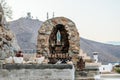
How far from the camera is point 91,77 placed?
21.3 meters

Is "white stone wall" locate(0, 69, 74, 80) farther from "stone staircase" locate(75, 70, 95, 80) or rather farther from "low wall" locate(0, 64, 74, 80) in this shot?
"stone staircase" locate(75, 70, 95, 80)

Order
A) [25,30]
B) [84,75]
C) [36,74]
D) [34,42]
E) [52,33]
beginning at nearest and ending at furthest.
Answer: [36,74], [84,75], [52,33], [34,42], [25,30]

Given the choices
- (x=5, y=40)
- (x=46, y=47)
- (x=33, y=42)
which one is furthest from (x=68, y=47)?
(x=33, y=42)

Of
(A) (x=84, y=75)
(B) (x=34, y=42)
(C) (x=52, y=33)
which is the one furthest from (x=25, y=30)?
(A) (x=84, y=75)

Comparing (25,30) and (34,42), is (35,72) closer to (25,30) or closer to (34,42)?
(34,42)

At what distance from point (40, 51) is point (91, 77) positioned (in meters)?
5.27

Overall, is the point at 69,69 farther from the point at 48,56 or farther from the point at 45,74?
the point at 48,56

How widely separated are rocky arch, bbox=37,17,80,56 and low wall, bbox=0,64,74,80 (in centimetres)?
1088

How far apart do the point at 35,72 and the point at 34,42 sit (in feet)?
145

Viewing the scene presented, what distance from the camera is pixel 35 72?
1411cm

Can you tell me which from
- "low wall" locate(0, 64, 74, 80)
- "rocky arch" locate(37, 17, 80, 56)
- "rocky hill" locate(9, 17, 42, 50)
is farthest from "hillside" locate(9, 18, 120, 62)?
"low wall" locate(0, 64, 74, 80)

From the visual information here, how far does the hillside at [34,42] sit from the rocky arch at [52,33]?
26.9m

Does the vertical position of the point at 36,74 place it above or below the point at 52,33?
below

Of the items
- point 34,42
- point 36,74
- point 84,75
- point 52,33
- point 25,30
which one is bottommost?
point 84,75
